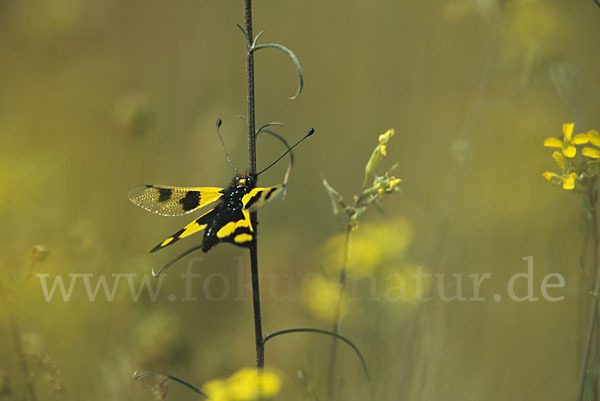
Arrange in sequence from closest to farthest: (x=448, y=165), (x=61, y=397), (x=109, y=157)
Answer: (x=61, y=397) < (x=109, y=157) < (x=448, y=165)

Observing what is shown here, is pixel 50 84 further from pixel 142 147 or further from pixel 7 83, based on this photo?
pixel 142 147

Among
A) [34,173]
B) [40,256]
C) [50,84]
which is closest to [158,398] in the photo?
[40,256]

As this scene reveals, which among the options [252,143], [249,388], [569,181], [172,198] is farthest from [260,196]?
[569,181]

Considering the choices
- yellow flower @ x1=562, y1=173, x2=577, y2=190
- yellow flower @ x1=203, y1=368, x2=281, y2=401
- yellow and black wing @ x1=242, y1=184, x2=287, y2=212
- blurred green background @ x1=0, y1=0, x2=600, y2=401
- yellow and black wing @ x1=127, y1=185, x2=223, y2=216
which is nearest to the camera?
yellow flower @ x1=203, y1=368, x2=281, y2=401

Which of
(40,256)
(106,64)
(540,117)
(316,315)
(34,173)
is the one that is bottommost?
(316,315)

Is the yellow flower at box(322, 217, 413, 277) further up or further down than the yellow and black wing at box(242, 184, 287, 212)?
further down

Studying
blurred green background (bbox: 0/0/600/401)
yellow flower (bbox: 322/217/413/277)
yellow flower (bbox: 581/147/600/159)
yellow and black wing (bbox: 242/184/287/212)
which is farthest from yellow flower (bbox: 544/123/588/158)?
yellow flower (bbox: 322/217/413/277)

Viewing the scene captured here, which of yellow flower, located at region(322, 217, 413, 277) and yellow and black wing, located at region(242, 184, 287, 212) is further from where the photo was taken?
yellow flower, located at region(322, 217, 413, 277)

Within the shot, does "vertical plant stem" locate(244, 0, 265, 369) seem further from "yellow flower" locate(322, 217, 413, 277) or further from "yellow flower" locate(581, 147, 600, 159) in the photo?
"yellow flower" locate(322, 217, 413, 277)

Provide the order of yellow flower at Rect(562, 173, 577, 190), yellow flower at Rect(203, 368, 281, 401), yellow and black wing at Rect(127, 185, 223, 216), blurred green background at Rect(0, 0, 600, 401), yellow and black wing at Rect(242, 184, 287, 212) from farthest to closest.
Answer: blurred green background at Rect(0, 0, 600, 401)
yellow and black wing at Rect(127, 185, 223, 216)
yellow flower at Rect(562, 173, 577, 190)
yellow and black wing at Rect(242, 184, 287, 212)
yellow flower at Rect(203, 368, 281, 401)
